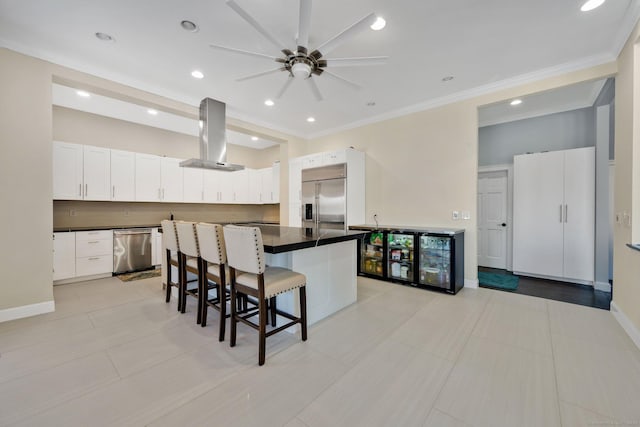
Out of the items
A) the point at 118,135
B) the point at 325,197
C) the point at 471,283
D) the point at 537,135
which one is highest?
the point at 118,135

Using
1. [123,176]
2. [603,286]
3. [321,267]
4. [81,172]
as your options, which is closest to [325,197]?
[321,267]

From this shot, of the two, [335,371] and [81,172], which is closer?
[335,371]

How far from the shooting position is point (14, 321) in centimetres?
271

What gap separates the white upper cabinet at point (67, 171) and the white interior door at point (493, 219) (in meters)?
7.38

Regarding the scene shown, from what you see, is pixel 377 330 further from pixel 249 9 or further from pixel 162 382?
pixel 249 9

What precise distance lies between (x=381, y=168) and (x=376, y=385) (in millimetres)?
3769

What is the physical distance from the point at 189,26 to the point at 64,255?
4.08 m

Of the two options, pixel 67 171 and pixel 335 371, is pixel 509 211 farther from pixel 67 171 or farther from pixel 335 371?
pixel 67 171

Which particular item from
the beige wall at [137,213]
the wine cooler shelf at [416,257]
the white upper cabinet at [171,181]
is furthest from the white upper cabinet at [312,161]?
the white upper cabinet at [171,181]

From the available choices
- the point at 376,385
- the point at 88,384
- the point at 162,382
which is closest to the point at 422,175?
the point at 376,385

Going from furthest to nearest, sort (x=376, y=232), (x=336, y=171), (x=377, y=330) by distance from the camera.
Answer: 1. (x=336, y=171)
2. (x=376, y=232)
3. (x=377, y=330)

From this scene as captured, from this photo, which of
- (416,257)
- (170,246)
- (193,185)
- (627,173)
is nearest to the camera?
(627,173)

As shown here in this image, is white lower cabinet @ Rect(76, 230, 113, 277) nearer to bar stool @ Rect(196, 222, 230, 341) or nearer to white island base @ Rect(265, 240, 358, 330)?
bar stool @ Rect(196, 222, 230, 341)

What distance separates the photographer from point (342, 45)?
2.75 metres
